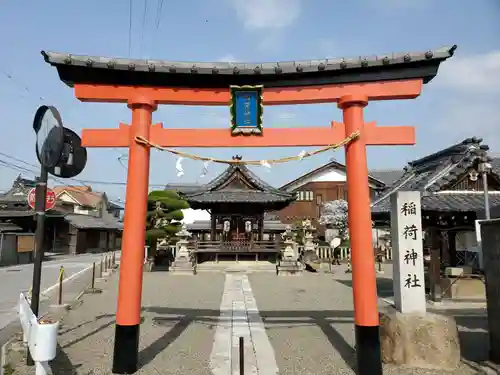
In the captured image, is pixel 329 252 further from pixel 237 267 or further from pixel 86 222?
pixel 86 222

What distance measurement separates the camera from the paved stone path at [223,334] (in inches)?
231

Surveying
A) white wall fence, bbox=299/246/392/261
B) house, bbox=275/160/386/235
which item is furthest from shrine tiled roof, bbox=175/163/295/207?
house, bbox=275/160/386/235

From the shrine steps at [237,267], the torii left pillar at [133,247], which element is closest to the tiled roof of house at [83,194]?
the shrine steps at [237,267]

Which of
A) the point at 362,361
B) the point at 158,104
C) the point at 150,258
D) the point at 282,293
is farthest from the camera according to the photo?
the point at 150,258

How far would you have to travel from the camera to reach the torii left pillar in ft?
18.1

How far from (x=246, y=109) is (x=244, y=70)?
676mm

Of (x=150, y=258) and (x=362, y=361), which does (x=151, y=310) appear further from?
(x=150, y=258)

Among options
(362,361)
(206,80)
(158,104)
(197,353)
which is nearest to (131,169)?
(158,104)

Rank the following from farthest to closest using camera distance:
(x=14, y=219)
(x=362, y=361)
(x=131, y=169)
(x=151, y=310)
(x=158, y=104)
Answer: (x=14, y=219), (x=151, y=310), (x=158, y=104), (x=131, y=169), (x=362, y=361)

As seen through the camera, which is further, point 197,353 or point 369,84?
point 197,353

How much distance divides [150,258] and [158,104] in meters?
20.8

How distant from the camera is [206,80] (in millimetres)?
6164

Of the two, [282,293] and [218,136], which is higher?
[218,136]

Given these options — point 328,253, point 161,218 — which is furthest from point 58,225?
point 328,253
